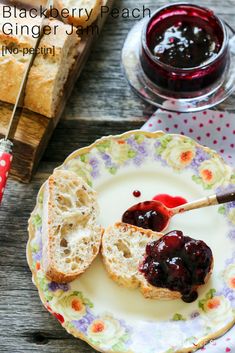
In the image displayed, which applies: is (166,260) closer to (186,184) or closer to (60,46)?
(186,184)

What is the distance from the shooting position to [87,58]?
8.77 ft

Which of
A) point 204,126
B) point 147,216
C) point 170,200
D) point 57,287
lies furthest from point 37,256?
point 204,126

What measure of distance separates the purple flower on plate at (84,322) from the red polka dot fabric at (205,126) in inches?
26.7

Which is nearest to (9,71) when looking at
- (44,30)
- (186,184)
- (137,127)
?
(44,30)

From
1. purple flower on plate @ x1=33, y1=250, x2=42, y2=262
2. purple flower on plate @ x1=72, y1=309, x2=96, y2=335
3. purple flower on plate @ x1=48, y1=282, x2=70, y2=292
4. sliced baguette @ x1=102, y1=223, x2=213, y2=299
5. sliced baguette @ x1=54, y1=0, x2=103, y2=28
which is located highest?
sliced baguette @ x1=54, y1=0, x2=103, y2=28

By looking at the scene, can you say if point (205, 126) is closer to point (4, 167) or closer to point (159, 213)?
point (159, 213)

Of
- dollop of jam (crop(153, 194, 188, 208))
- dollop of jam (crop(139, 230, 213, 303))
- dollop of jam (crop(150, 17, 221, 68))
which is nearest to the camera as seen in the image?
dollop of jam (crop(139, 230, 213, 303))

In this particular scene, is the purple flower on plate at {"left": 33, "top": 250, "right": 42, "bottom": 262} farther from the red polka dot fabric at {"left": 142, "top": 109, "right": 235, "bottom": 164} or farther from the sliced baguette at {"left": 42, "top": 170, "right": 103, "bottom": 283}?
the red polka dot fabric at {"left": 142, "top": 109, "right": 235, "bottom": 164}

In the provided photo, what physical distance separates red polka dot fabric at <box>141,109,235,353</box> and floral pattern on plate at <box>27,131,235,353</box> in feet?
0.32

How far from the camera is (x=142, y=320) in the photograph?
86.9 inches

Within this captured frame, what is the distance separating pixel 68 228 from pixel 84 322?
0.94 ft

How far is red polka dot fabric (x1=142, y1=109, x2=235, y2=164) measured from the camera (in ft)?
8.22

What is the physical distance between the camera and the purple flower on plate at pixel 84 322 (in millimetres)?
2170

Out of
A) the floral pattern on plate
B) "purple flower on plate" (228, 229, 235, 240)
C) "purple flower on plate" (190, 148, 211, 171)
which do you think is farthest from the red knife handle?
"purple flower on plate" (228, 229, 235, 240)
